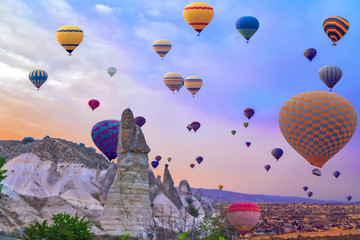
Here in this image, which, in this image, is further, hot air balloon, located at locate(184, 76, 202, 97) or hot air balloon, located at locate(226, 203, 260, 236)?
hot air balloon, located at locate(184, 76, 202, 97)

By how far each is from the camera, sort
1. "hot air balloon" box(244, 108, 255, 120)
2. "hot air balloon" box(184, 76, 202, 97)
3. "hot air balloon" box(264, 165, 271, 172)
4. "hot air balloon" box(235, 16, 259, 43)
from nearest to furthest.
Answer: "hot air balloon" box(235, 16, 259, 43), "hot air balloon" box(184, 76, 202, 97), "hot air balloon" box(244, 108, 255, 120), "hot air balloon" box(264, 165, 271, 172)

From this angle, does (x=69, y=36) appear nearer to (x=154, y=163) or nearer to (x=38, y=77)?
(x=38, y=77)

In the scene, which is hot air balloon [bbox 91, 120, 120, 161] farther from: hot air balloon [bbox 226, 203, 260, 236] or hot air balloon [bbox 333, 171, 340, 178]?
hot air balloon [bbox 333, 171, 340, 178]

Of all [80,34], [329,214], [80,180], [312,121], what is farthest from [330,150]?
[329,214]

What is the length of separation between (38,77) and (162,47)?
751 inches

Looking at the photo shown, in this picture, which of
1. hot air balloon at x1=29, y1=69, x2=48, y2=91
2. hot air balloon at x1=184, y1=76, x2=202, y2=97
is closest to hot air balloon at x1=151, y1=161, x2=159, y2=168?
hot air balloon at x1=184, y1=76, x2=202, y2=97

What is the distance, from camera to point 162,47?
2970 inches

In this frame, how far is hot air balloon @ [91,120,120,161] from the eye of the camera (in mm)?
61500

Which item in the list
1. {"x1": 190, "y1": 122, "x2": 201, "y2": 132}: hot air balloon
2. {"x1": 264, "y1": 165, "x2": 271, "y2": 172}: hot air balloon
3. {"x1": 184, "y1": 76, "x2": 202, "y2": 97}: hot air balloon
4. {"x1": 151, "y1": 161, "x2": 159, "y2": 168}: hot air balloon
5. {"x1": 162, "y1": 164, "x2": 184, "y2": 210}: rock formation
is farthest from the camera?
{"x1": 264, "y1": 165, "x2": 271, "y2": 172}: hot air balloon

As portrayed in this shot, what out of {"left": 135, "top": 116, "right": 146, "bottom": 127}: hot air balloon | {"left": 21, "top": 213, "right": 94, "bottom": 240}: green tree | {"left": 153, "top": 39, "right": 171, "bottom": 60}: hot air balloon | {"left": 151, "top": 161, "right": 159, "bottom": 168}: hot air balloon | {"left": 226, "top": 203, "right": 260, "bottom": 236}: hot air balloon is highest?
{"left": 153, "top": 39, "right": 171, "bottom": 60}: hot air balloon

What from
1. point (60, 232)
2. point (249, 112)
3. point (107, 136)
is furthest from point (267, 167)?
point (60, 232)

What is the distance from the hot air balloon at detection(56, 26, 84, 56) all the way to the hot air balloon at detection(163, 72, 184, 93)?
16.4 metres

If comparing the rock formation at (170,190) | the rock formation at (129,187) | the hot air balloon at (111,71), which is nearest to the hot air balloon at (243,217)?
the rock formation at (129,187)

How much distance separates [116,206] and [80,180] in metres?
40.8
